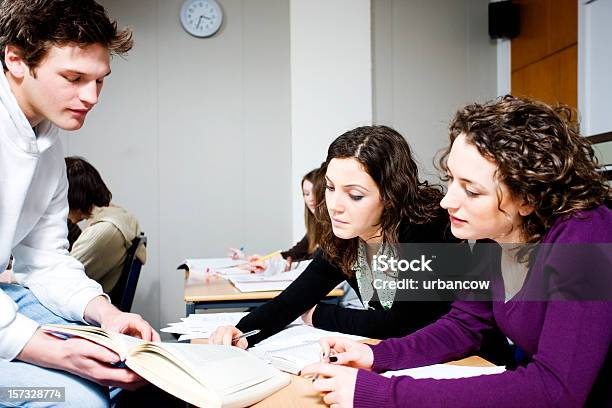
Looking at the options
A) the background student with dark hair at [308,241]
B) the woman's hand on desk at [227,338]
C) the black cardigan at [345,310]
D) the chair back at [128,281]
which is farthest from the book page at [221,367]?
the background student with dark hair at [308,241]

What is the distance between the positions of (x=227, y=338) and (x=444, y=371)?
1.60ft

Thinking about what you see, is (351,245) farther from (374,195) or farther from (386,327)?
(386,327)

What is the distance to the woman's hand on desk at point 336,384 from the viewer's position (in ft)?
2.72

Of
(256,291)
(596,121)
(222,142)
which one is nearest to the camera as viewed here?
(256,291)

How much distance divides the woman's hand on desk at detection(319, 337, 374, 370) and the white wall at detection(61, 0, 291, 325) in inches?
142

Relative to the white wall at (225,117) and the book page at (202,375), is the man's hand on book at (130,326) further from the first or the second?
the white wall at (225,117)

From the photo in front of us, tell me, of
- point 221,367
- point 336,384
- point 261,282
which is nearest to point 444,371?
point 336,384

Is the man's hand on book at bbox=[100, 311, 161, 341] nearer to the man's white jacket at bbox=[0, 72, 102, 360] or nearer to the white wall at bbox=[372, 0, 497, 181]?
the man's white jacket at bbox=[0, 72, 102, 360]

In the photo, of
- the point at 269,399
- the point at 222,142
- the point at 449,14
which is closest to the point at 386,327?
the point at 269,399

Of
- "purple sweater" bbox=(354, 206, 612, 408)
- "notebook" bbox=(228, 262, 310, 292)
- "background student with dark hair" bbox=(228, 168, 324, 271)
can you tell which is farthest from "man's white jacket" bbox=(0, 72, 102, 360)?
"background student with dark hair" bbox=(228, 168, 324, 271)

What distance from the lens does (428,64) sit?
489cm

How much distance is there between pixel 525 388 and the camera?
810 millimetres

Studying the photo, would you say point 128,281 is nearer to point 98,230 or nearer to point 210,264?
point 98,230

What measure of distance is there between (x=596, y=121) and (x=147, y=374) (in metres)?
3.80
